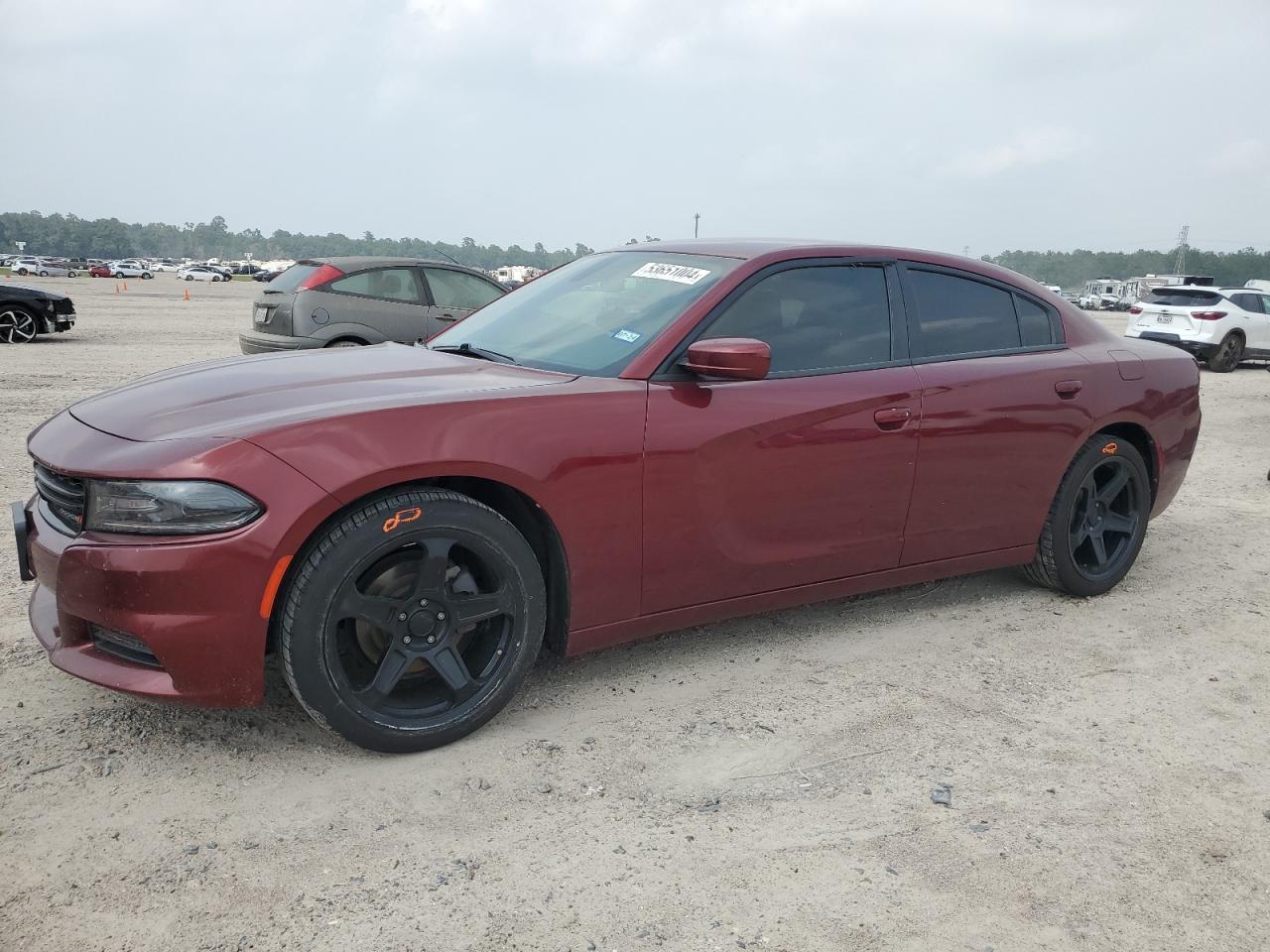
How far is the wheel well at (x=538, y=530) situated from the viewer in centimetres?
312

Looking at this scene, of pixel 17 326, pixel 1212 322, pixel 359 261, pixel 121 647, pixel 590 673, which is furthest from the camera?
pixel 1212 322

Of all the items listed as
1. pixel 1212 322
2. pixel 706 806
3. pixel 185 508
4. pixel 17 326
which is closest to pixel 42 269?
pixel 17 326

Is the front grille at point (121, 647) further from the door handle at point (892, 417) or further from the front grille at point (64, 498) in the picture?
the door handle at point (892, 417)

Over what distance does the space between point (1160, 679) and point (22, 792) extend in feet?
12.3

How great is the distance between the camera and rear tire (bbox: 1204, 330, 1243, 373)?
1770cm

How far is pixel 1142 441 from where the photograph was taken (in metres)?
4.73

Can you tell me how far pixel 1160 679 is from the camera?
378 centimetres

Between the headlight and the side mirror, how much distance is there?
55.2 inches

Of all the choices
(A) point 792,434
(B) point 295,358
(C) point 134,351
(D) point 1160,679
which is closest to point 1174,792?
(D) point 1160,679

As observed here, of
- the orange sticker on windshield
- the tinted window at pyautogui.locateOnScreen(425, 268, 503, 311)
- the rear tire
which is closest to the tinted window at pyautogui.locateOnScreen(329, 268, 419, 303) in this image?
the tinted window at pyautogui.locateOnScreen(425, 268, 503, 311)

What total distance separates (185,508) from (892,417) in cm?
242

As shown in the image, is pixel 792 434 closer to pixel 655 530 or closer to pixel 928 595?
pixel 655 530

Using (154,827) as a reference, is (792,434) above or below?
above

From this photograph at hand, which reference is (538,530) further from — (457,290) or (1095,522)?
(457,290)
